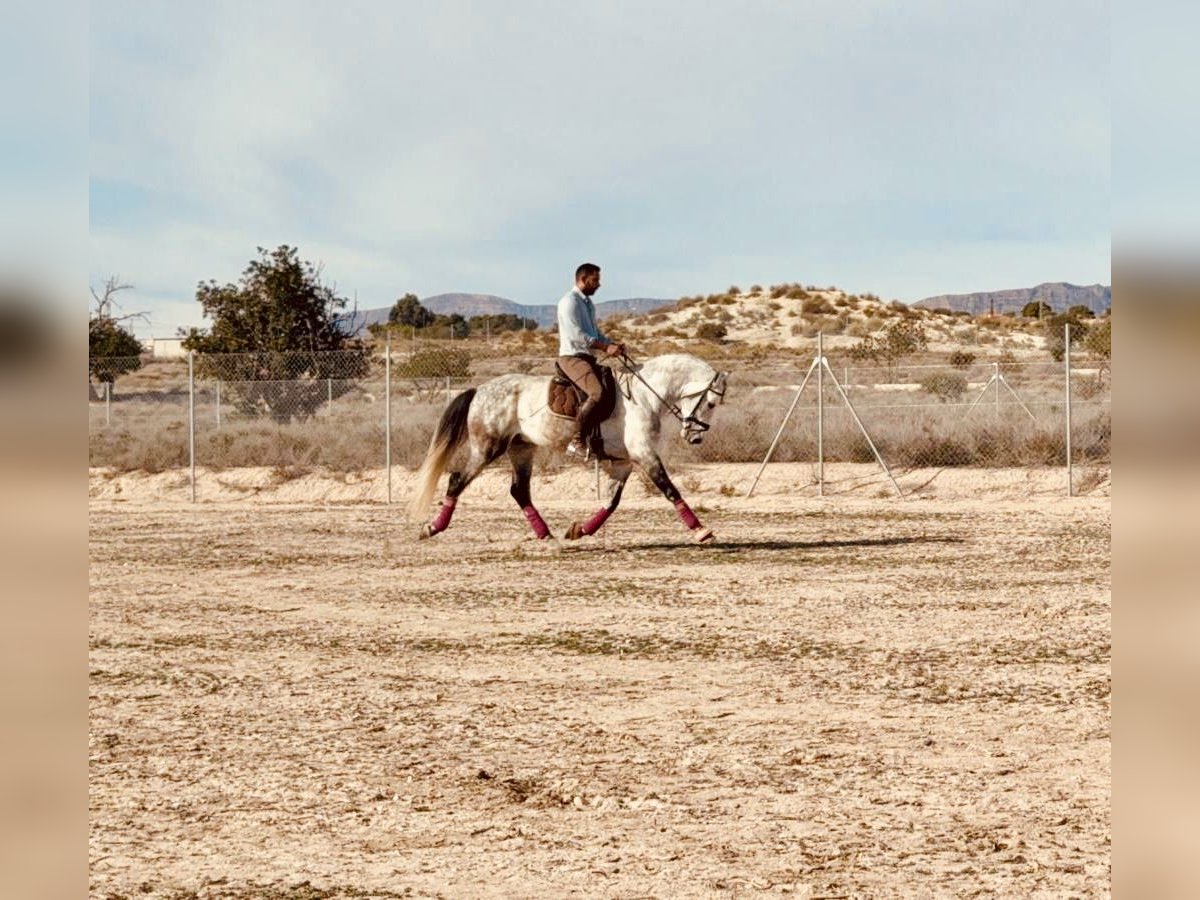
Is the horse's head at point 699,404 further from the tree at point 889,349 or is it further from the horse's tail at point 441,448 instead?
the tree at point 889,349

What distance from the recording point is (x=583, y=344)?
49.7 feet

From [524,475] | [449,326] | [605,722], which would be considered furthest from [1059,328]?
[605,722]

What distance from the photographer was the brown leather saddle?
1535cm

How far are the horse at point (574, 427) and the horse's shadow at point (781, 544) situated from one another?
13.9 inches

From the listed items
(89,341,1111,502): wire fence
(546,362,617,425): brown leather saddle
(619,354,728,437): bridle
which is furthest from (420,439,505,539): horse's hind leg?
(89,341,1111,502): wire fence

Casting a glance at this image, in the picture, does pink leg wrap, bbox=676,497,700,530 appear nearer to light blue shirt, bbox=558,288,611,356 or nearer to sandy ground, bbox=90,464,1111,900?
sandy ground, bbox=90,464,1111,900

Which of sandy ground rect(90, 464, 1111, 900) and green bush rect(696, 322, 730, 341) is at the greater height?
green bush rect(696, 322, 730, 341)

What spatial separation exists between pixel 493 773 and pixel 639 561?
8719 mm

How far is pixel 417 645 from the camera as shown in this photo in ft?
32.6

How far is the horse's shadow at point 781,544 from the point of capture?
16000 millimetres

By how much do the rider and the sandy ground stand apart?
158 centimetres

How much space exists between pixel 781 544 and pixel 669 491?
1.86 metres

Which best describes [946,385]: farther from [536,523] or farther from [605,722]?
[605,722]
